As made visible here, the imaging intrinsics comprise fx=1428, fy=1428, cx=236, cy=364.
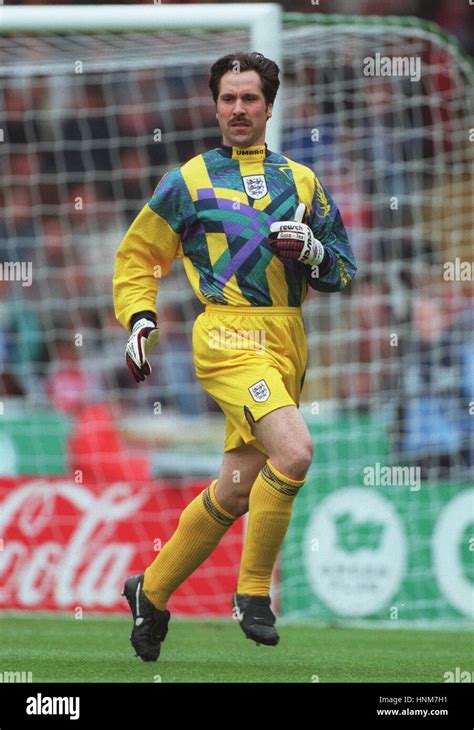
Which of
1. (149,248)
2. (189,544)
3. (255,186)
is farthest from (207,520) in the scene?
(255,186)

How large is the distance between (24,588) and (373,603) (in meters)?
A: 2.08

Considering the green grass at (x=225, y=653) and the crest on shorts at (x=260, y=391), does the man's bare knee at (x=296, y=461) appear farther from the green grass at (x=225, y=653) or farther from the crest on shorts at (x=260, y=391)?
the green grass at (x=225, y=653)

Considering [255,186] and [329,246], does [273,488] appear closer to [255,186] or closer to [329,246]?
[329,246]

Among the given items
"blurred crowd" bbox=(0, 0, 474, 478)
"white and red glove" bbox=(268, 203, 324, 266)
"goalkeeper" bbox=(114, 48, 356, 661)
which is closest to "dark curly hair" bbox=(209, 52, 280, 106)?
"goalkeeper" bbox=(114, 48, 356, 661)

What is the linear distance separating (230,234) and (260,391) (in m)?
0.65

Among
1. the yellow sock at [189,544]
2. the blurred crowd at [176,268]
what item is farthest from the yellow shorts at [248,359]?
the blurred crowd at [176,268]

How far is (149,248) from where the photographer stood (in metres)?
5.73

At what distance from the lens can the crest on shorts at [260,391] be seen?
17.6ft

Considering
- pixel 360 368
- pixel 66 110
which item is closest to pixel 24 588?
pixel 360 368

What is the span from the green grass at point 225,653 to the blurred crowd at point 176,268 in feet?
6.23

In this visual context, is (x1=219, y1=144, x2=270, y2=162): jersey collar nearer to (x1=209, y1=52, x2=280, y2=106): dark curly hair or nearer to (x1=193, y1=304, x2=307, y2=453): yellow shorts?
(x1=209, y1=52, x2=280, y2=106): dark curly hair

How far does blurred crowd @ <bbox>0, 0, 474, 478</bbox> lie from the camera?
9.21 m

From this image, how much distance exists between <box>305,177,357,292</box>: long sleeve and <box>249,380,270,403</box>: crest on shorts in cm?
52

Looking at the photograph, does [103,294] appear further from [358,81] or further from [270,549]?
[270,549]
